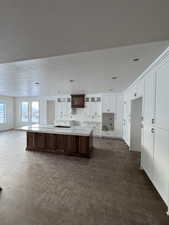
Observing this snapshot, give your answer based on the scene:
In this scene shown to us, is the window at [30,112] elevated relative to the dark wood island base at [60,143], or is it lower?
elevated

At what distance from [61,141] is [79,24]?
11.6 feet

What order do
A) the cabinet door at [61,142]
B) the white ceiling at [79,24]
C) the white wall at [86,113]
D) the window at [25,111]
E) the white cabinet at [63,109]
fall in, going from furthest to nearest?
1. the window at [25,111]
2. the white cabinet at [63,109]
3. the white wall at [86,113]
4. the cabinet door at [61,142]
5. the white ceiling at [79,24]

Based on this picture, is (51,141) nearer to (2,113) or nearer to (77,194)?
(77,194)

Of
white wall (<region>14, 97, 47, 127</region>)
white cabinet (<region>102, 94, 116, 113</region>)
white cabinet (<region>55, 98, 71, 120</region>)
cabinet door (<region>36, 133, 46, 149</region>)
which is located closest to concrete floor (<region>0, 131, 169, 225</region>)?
cabinet door (<region>36, 133, 46, 149</region>)

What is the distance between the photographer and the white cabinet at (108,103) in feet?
20.6

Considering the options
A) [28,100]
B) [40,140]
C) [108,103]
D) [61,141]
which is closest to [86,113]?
[108,103]

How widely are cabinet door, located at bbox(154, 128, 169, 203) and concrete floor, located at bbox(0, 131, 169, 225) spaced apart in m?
0.21

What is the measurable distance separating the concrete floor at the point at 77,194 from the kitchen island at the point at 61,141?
0.51 meters

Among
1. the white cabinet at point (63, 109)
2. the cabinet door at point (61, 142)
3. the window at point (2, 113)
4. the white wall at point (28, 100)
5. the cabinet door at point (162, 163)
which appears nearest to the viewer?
the cabinet door at point (162, 163)

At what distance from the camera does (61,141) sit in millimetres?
4066

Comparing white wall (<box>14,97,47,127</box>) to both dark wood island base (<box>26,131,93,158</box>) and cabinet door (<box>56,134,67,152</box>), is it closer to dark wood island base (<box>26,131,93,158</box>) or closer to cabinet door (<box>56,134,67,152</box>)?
dark wood island base (<box>26,131,93,158</box>)

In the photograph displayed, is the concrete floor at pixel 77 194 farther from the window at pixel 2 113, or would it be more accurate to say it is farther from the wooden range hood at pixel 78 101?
the window at pixel 2 113

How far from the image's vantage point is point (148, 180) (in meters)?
2.56

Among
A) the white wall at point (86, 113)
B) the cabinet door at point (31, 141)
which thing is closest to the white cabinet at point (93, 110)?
the white wall at point (86, 113)
